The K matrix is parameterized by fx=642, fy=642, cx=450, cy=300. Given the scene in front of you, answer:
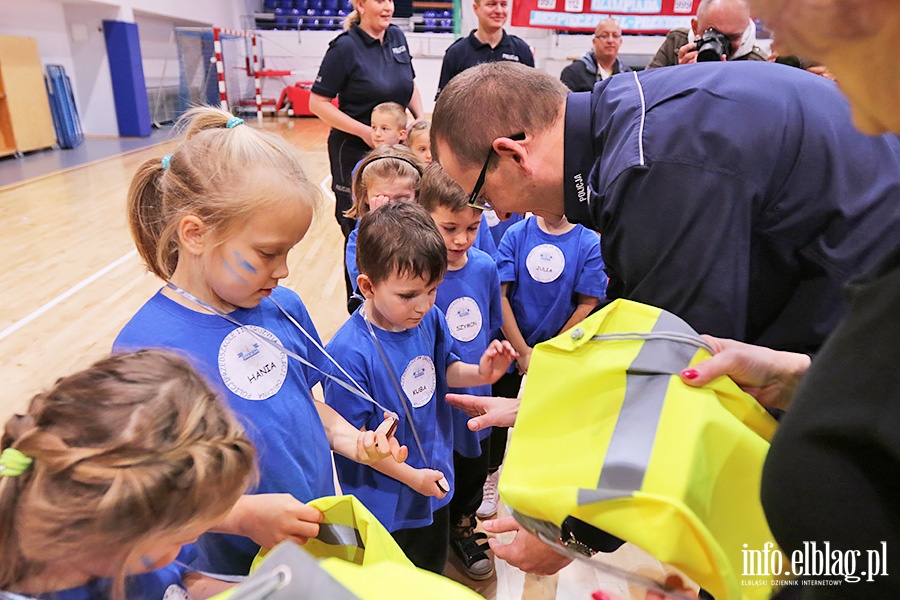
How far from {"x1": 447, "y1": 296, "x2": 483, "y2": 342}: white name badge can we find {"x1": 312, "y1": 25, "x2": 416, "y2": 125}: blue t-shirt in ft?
5.84

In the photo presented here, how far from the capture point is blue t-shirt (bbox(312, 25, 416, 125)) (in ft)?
11.0

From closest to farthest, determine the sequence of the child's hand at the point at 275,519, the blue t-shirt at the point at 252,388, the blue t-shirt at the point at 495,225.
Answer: the child's hand at the point at 275,519 → the blue t-shirt at the point at 252,388 → the blue t-shirt at the point at 495,225

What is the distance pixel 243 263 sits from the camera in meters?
1.25

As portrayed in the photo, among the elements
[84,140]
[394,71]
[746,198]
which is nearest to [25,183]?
[84,140]

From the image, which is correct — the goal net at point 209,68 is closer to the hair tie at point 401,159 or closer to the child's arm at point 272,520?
the hair tie at point 401,159

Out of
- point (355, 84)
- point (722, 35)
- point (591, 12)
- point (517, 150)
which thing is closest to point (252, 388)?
point (517, 150)

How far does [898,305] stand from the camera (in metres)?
0.49

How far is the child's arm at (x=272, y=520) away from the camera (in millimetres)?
1055

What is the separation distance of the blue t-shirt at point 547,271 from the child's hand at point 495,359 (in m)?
0.74

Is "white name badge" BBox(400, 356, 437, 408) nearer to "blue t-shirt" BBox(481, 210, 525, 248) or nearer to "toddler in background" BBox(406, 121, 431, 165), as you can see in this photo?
"blue t-shirt" BBox(481, 210, 525, 248)

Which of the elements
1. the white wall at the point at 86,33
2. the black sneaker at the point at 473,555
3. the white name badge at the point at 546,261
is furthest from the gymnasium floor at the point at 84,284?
the white wall at the point at 86,33

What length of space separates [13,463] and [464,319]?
1.38 metres

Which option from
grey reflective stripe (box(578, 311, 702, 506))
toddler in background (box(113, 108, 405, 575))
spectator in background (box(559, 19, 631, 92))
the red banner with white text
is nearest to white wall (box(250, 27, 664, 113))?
the red banner with white text

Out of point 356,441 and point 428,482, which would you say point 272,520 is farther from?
A: point 428,482
